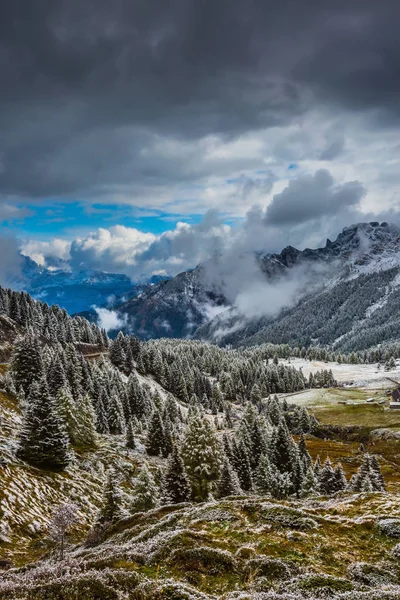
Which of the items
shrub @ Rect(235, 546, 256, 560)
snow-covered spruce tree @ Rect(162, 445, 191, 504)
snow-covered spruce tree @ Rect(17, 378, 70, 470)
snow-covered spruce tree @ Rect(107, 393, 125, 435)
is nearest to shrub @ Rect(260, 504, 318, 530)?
shrub @ Rect(235, 546, 256, 560)

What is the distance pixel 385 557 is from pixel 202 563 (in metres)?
9.36

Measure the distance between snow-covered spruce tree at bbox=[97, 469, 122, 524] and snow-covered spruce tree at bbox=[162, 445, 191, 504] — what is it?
38.3 ft

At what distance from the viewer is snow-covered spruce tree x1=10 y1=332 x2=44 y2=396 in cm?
8025

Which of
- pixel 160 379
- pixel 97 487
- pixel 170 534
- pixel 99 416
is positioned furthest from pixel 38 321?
pixel 170 534

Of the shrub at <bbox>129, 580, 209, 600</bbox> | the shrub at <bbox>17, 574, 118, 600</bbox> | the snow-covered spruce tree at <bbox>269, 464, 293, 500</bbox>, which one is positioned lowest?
the snow-covered spruce tree at <bbox>269, 464, 293, 500</bbox>

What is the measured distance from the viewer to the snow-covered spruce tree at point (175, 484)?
47.2m

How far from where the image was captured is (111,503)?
120 ft

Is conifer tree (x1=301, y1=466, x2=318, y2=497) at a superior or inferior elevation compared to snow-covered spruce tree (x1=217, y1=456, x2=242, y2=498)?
inferior

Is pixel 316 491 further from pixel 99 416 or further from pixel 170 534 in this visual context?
pixel 99 416

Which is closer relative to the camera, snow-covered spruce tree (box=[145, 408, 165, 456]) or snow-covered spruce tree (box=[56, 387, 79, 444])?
snow-covered spruce tree (box=[56, 387, 79, 444])

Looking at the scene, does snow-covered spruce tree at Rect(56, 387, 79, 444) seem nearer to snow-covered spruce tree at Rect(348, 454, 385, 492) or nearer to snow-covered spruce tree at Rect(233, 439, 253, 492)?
snow-covered spruce tree at Rect(233, 439, 253, 492)

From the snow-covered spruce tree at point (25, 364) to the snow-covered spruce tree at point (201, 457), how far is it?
41036 mm

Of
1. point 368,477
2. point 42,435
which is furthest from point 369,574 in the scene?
point 42,435

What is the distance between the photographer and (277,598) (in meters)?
12.6
